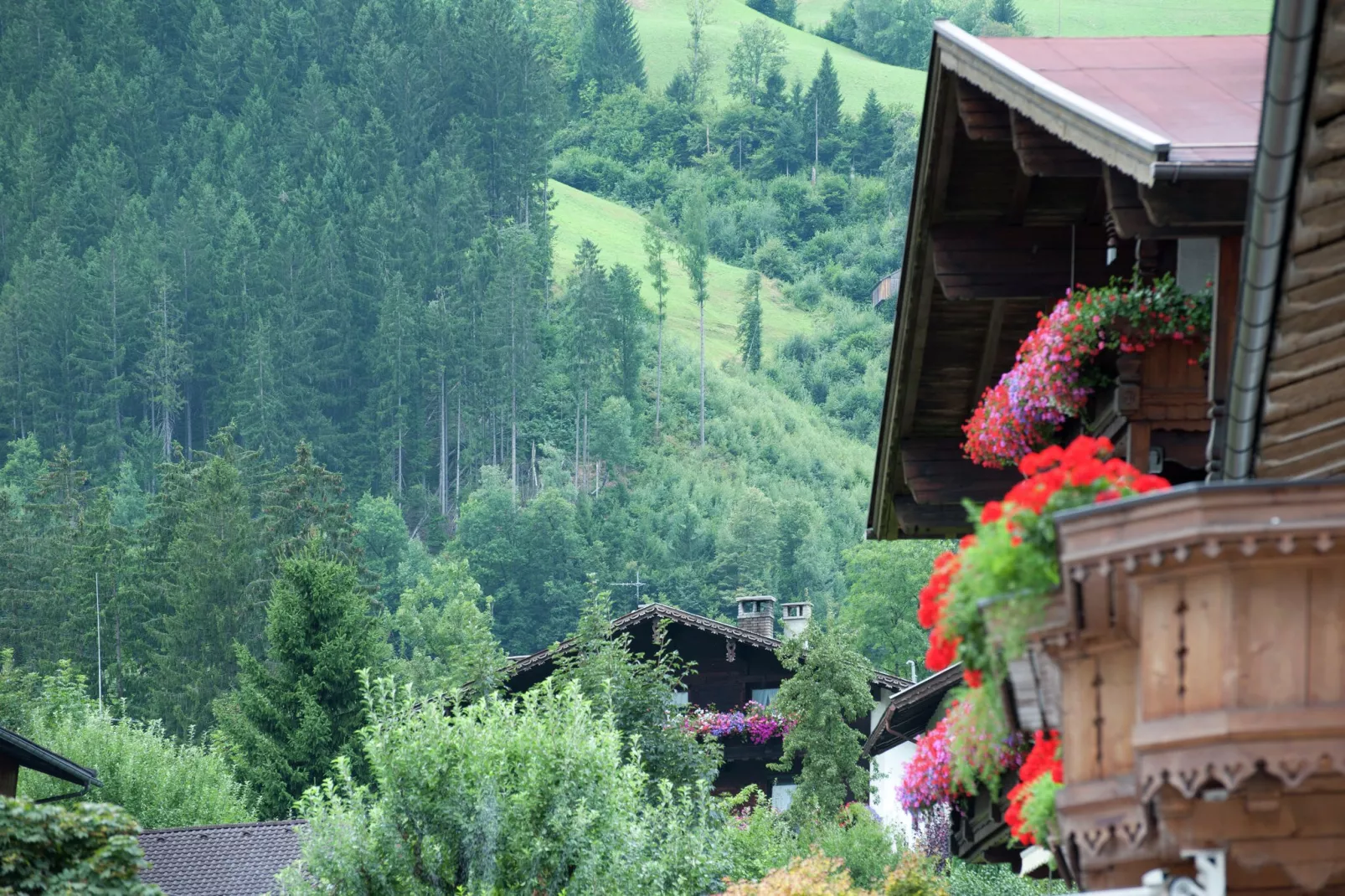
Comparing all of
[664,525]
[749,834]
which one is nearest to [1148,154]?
[749,834]

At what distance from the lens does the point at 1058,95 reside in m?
8.81

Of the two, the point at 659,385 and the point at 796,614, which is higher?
the point at 659,385

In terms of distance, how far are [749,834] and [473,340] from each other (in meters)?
111

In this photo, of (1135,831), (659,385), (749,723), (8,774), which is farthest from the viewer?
(659,385)

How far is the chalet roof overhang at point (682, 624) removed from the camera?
40.1 m

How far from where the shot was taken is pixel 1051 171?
957 cm

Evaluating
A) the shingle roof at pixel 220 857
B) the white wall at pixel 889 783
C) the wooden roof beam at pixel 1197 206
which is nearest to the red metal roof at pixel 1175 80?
the wooden roof beam at pixel 1197 206

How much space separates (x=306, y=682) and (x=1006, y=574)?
41831mm

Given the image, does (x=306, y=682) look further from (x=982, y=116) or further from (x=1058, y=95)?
(x=1058, y=95)

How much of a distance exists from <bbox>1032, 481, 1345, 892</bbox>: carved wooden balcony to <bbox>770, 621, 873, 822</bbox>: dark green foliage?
32700 millimetres

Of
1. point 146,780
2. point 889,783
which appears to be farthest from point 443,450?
point 889,783

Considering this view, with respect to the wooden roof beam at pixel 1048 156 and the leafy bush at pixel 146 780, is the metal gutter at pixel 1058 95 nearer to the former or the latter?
the wooden roof beam at pixel 1048 156

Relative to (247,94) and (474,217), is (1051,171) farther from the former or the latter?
(247,94)

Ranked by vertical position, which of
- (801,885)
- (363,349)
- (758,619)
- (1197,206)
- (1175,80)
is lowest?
(801,885)
